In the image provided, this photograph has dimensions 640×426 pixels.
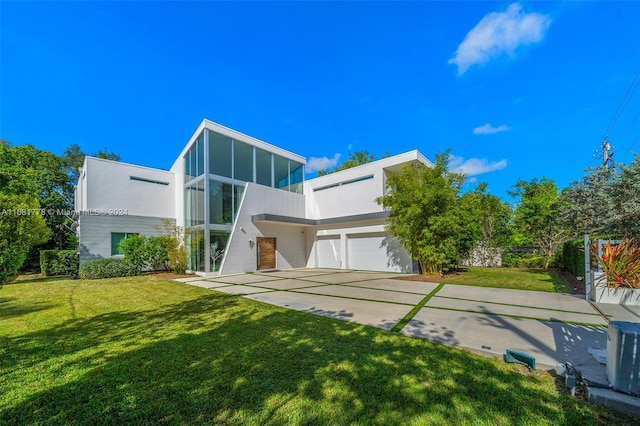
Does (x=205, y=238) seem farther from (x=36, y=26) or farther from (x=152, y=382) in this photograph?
(x=152, y=382)

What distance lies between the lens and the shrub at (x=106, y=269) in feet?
39.2

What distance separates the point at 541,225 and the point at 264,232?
1741cm

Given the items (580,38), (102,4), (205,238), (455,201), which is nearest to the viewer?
(102,4)

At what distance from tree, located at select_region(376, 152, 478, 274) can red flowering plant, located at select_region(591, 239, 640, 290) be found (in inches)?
187

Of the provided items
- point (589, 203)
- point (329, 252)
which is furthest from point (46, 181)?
point (589, 203)

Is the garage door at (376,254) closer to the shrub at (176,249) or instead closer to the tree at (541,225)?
the tree at (541,225)

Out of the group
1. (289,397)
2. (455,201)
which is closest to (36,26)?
(289,397)

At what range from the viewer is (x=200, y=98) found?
58.8 feet

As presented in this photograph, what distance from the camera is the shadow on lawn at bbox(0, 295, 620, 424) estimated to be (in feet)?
7.16

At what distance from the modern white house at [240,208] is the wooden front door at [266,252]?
60 mm

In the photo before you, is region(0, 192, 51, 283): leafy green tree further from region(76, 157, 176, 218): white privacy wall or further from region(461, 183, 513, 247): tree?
region(461, 183, 513, 247): tree

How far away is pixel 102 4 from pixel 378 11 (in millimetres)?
10243

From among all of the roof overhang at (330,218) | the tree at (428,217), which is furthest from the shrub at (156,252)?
the tree at (428,217)

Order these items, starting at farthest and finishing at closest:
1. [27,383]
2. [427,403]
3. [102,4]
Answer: [102,4] → [27,383] → [427,403]
